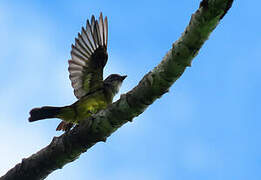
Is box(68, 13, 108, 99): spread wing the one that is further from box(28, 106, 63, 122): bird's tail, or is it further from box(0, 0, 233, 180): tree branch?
box(0, 0, 233, 180): tree branch

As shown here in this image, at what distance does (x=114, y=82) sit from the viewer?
7.73 metres

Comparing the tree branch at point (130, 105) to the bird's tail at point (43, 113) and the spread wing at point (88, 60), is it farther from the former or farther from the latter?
the spread wing at point (88, 60)

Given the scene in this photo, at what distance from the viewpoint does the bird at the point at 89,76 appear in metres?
7.11

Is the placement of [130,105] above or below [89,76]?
below

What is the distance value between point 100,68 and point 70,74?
549 millimetres

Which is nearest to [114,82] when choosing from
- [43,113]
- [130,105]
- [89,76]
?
[89,76]

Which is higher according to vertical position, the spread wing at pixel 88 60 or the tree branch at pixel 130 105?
the spread wing at pixel 88 60

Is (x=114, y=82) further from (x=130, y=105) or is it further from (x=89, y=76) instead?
(x=130, y=105)

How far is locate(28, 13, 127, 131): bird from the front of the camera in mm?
7109

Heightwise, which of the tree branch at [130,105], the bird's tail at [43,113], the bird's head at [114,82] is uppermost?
the bird's head at [114,82]

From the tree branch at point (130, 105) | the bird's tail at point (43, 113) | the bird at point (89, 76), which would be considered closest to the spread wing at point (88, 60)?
the bird at point (89, 76)

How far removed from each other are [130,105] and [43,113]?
2630 mm

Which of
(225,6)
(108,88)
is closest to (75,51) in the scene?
(108,88)

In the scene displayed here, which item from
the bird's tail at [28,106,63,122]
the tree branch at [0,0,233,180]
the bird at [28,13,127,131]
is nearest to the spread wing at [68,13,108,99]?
the bird at [28,13,127,131]
